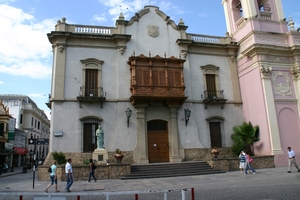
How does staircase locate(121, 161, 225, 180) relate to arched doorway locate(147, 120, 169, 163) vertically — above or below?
below

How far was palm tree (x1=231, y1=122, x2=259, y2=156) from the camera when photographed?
730 inches

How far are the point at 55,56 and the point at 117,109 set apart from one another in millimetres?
6130

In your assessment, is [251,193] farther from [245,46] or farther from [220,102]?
[245,46]

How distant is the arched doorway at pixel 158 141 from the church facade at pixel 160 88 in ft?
0.24

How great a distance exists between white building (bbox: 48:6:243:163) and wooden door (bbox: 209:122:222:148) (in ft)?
0.26

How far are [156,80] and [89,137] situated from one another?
253 inches

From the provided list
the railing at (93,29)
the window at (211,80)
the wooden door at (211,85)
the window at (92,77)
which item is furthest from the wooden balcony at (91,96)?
the wooden door at (211,85)

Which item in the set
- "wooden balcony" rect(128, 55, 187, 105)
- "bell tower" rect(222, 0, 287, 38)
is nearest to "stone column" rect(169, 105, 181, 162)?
"wooden balcony" rect(128, 55, 187, 105)

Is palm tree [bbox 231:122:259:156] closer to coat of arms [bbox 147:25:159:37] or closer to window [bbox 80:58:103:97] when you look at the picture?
coat of arms [bbox 147:25:159:37]

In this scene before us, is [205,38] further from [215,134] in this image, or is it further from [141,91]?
[215,134]

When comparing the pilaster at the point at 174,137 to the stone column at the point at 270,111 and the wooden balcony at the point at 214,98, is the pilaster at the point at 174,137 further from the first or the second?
the stone column at the point at 270,111

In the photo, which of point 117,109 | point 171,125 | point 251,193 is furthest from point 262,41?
point 251,193

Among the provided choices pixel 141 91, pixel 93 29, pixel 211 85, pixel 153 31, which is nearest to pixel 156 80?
pixel 141 91

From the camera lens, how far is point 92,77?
18781mm
